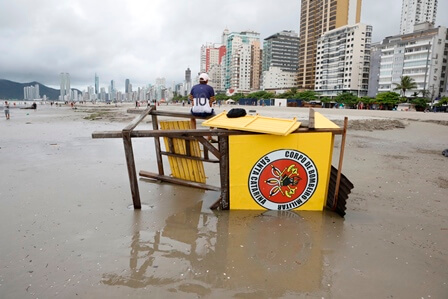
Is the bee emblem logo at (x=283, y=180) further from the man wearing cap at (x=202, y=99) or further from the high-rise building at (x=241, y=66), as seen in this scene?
the high-rise building at (x=241, y=66)

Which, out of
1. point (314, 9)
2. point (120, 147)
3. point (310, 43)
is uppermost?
point (314, 9)

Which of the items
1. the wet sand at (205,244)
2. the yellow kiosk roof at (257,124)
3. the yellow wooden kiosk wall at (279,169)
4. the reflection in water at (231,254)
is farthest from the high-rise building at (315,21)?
the reflection in water at (231,254)

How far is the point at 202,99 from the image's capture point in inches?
277

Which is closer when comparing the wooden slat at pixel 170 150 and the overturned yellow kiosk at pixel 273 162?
the overturned yellow kiosk at pixel 273 162

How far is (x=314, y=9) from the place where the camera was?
Result: 136875 mm

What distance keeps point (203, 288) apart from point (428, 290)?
7.85ft

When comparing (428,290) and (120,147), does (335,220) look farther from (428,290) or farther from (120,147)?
(120,147)

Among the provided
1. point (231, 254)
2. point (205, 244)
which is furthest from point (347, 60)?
point (231, 254)

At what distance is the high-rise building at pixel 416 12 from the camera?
16825cm

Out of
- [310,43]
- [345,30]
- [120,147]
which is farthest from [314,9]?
[120,147]

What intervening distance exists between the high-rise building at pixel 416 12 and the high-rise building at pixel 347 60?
79.9m

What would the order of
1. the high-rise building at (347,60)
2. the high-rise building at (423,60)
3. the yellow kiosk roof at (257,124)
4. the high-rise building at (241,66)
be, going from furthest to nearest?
the high-rise building at (241,66), the high-rise building at (347,60), the high-rise building at (423,60), the yellow kiosk roof at (257,124)

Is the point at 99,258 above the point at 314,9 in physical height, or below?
below

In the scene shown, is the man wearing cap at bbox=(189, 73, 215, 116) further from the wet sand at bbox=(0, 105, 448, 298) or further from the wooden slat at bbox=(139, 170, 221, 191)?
the wet sand at bbox=(0, 105, 448, 298)
